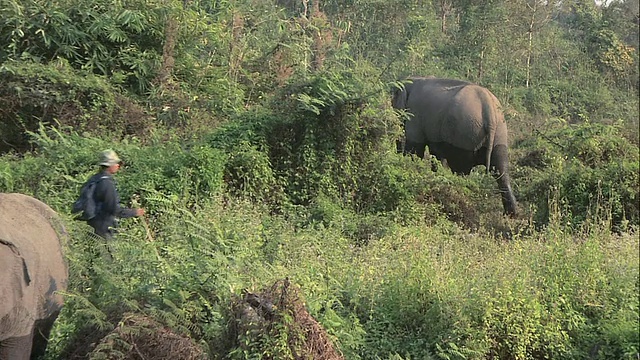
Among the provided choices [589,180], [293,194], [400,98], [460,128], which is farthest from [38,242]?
[400,98]

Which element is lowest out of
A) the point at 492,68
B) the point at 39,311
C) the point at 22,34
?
the point at 492,68

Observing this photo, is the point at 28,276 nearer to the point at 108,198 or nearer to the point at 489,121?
the point at 108,198

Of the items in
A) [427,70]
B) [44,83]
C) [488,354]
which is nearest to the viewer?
[488,354]

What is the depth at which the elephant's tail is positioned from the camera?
10.9 m

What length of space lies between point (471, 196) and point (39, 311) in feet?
22.0

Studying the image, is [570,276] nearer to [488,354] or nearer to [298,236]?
[488,354]

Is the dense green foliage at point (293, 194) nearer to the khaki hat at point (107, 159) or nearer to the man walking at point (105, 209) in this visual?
the man walking at point (105, 209)

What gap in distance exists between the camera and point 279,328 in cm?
429

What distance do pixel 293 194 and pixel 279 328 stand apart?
Answer: 476cm

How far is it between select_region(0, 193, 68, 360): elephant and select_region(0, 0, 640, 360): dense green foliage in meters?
0.16

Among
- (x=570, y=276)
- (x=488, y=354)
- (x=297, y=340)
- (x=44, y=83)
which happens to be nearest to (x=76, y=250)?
(x=297, y=340)

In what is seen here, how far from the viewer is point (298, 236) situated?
7.04 metres

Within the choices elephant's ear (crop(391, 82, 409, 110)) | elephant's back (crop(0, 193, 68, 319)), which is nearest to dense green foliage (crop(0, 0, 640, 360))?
elephant's back (crop(0, 193, 68, 319))

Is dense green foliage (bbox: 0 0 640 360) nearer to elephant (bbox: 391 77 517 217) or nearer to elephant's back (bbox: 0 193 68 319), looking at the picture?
elephant's back (bbox: 0 193 68 319)
